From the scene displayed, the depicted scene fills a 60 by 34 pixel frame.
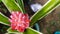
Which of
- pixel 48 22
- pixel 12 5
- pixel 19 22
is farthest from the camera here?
pixel 48 22

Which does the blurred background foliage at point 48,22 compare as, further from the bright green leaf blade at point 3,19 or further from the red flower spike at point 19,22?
the red flower spike at point 19,22

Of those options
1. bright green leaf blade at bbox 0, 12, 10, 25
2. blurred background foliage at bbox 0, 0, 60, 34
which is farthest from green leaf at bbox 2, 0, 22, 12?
blurred background foliage at bbox 0, 0, 60, 34

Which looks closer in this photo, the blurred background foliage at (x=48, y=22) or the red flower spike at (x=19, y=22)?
the red flower spike at (x=19, y=22)

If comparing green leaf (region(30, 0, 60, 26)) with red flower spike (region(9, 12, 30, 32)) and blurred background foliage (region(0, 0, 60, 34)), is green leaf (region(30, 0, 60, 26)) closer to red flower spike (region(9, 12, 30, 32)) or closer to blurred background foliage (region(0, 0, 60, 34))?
red flower spike (region(9, 12, 30, 32))

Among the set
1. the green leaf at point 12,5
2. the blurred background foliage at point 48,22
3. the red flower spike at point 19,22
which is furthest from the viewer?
the blurred background foliage at point 48,22

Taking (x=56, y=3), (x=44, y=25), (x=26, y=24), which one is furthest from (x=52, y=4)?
(x=44, y=25)

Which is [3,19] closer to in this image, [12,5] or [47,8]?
[12,5]

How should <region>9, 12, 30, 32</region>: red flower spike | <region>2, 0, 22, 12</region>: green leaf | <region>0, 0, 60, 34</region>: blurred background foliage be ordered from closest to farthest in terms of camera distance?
1. <region>9, 12, 30, 32</region>: red flower spike
2. <region>2, 0, 22, 12</region>: green leaf
3. <region>0, 0, 60, 34</region>: blurred background foliage

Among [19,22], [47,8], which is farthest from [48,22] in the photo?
[19,22]

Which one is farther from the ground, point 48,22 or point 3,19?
point 48,22

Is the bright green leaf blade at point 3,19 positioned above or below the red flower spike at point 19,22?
above

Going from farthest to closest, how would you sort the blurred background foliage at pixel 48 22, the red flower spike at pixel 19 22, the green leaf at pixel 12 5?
the blurred background foliage at pixel 48 22
the green leaf at pixel 12 5
the red flower spike at pixel 19 22

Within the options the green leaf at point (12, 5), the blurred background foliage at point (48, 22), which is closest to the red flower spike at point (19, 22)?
the green leaf at point (12, 5)
